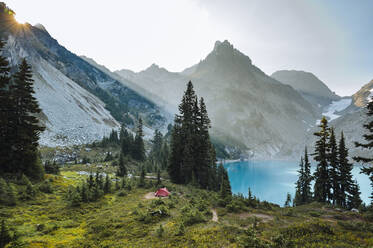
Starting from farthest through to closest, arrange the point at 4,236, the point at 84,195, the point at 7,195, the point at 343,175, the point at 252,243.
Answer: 1. the point at 343,175
2. the point at 84,195
3. the point at 7,195
4. the point at 4,236
5. the point at 252,243

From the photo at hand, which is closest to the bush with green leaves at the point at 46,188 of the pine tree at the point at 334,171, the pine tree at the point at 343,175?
the pine tree at the point at 334,171

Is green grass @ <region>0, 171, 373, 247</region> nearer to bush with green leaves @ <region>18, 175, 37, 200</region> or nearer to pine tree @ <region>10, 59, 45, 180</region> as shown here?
bush with green leaves @ <region>18, 175, 37, 200</region>

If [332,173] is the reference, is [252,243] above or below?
below

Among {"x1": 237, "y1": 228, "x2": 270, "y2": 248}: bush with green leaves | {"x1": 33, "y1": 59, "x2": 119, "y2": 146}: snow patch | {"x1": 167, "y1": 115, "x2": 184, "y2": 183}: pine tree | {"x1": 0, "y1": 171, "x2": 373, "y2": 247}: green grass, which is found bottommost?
{"x1": 0, "y1": 171, "x2": 373, "y2": 247}: green grass

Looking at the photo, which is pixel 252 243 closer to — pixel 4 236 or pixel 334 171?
pixel 4 236

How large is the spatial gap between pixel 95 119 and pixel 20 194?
101m

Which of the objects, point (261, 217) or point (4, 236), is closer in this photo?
point (4, 236)

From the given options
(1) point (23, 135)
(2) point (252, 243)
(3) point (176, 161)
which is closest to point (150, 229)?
(2) point (252, 243)

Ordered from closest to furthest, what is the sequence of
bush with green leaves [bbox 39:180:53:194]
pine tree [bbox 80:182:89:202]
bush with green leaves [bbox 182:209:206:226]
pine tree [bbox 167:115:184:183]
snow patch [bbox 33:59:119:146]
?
bush with green leaves [bbox 182:209:206:226]
pine tree [bbox 80:182:89:202]
bush with green leaves [bbox 39:180:53:194]
pine tree [bbox 167:115:184:183]
snow patch [bbox 33:59:119:146]

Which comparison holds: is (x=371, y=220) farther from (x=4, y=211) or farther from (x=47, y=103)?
(x=47, y=103)

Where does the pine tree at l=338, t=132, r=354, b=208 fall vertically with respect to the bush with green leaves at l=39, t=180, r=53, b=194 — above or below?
above

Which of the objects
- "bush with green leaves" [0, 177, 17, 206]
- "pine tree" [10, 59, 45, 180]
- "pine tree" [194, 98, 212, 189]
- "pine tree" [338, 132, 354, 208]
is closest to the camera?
"bush with green leaves" [0, 177, 17, 206]

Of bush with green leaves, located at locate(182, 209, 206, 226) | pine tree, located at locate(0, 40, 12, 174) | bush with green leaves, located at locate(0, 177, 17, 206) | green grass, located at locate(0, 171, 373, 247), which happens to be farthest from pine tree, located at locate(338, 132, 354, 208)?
pine tree, located at locate(0, 40, 12, 174)

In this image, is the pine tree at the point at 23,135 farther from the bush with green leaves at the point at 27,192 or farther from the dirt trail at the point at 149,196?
the dirt trail at the point at 149,196
